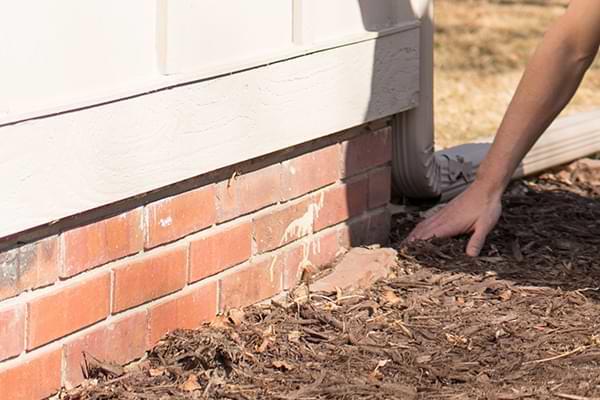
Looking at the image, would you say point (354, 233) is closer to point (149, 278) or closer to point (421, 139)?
point (421, 139)

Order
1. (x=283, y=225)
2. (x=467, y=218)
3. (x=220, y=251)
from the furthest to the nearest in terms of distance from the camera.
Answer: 1. (x=467, y=218)
2. (x=283, y=225)
3. (x=220, y=251)

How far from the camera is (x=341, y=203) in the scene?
4.01 m

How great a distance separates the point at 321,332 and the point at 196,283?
346 millimetres

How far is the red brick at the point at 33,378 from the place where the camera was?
9.25 ft

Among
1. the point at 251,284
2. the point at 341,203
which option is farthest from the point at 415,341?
the point at 341,203

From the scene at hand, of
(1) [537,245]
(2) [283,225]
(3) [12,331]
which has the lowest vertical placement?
(1) [537,245]

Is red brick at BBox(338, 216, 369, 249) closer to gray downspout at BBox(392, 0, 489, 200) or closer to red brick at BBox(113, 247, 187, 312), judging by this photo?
gray downspout at BBox(392, 0, 489, 200)

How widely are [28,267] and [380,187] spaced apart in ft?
5.32

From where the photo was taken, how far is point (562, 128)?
5508mm

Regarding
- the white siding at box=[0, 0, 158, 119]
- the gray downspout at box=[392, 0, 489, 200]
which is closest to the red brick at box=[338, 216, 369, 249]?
the gray downspout at box=[392, 0, 489, 200]

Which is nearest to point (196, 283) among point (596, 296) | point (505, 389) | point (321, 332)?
point (321, 332)

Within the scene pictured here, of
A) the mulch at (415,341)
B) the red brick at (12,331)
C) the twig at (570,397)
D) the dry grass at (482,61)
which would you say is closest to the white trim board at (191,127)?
the red brick at (12,331)

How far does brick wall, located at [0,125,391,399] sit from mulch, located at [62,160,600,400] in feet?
0.23

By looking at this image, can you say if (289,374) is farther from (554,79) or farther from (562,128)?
(562,128)
